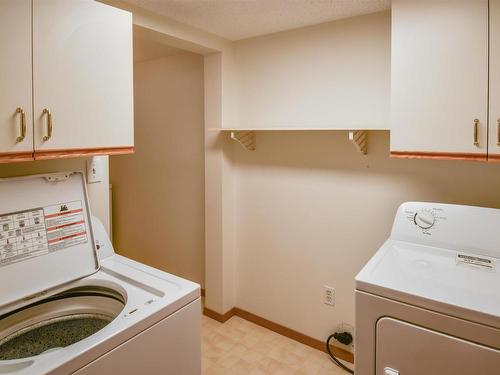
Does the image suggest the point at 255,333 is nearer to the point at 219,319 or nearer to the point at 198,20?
the point at 219,319

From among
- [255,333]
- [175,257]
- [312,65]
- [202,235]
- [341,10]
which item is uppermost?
[341,10]

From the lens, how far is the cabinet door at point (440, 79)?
1.49 metres

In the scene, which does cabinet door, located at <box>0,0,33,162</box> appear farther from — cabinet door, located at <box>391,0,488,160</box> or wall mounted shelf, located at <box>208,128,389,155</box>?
cabinet door, located at <box>391,0,488,160</box>

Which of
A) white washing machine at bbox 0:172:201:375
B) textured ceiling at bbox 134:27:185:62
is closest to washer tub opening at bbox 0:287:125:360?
white washing machine at bbox 0:172:201:375

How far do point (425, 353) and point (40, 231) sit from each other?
1.59m

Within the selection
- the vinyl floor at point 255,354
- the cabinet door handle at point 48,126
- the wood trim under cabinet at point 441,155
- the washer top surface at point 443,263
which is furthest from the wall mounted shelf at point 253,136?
the vinyl floor at point 255,354

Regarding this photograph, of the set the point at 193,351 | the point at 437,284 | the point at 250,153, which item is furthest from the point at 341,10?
the point at 193,351

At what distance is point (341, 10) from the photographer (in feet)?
6.66

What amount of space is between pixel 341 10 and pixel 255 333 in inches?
89.8

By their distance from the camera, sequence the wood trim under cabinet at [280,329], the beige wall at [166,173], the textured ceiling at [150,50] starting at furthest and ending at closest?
the beige wall at [166,173], the textured ceiling at [150,50], the wood trim under cabinet at [280,329]

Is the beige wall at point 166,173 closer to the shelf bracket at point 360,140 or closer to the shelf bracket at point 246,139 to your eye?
the shelf bracket at point 246,139

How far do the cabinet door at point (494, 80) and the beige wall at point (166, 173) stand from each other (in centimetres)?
207

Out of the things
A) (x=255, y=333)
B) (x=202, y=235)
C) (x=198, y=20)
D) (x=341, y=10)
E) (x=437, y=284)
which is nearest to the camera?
(x=437, y=284)

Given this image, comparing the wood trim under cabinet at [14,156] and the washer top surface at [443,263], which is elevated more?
the wood trim under cabinet at [14,156]
